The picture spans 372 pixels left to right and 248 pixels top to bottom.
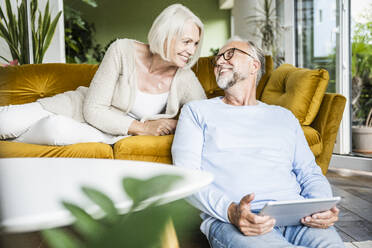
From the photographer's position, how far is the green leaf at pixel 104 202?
0.41 ft

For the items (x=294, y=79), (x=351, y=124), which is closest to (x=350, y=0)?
(x=351, y=124)

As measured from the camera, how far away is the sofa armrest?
1627 millimetres

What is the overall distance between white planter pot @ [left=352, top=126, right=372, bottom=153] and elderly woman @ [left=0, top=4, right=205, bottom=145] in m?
1.86

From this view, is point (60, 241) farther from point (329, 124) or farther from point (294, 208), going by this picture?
point (329, 124)

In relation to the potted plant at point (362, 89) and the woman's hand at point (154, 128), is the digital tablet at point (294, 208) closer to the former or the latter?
the woman's hand at point (154, 128)

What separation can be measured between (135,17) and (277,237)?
20.9ft

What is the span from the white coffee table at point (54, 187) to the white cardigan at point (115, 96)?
3.19 ft

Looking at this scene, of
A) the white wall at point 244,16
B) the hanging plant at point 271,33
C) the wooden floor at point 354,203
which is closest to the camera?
the wooden floor at point 354,203

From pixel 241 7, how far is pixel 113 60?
3775 millimetres

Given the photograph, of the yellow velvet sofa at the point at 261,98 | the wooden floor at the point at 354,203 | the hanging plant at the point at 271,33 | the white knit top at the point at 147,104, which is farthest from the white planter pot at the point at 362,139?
the white knit top at the point at 147,104

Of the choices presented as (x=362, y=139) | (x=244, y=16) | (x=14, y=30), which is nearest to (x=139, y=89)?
(x=14, y=30)

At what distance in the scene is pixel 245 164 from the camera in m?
1.08

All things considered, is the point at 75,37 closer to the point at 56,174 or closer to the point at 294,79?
the point at 294,79

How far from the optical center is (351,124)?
2980mm
